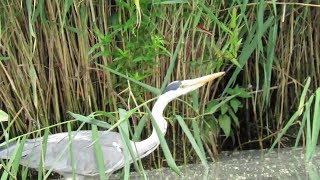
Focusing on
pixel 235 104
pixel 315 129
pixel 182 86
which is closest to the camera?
pixel 315 129

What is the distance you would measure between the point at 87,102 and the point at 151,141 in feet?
1.59

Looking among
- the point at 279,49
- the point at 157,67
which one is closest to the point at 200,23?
the point at 157,67

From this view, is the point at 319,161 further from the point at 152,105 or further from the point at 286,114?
the point at 152,105

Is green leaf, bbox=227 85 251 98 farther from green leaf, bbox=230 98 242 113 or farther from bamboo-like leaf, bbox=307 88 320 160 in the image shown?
bamboo-like leaf, bbox=307 88 320 160

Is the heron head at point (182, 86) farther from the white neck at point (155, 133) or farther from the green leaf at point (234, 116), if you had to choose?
the green leaf at point (234, 116)

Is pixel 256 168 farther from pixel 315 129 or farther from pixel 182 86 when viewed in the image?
pixel 315 129

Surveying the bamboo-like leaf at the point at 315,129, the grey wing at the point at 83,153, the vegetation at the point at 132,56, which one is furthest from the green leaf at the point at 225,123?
the bamboo-like leaf at the point at 315,129

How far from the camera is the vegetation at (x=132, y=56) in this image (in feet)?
10.4

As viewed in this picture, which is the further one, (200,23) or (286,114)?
(286,114)

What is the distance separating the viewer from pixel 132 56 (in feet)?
10.5

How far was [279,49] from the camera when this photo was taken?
3672mm

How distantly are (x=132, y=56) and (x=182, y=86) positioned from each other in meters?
0.26

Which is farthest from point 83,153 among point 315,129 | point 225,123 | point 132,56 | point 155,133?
point 315,129

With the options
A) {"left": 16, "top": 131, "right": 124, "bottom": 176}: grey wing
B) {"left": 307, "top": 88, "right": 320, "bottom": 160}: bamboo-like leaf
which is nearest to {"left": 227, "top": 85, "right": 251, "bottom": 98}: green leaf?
{"left": 16, "top": 131, "right": 124, "bottom": 176}: grey wing
